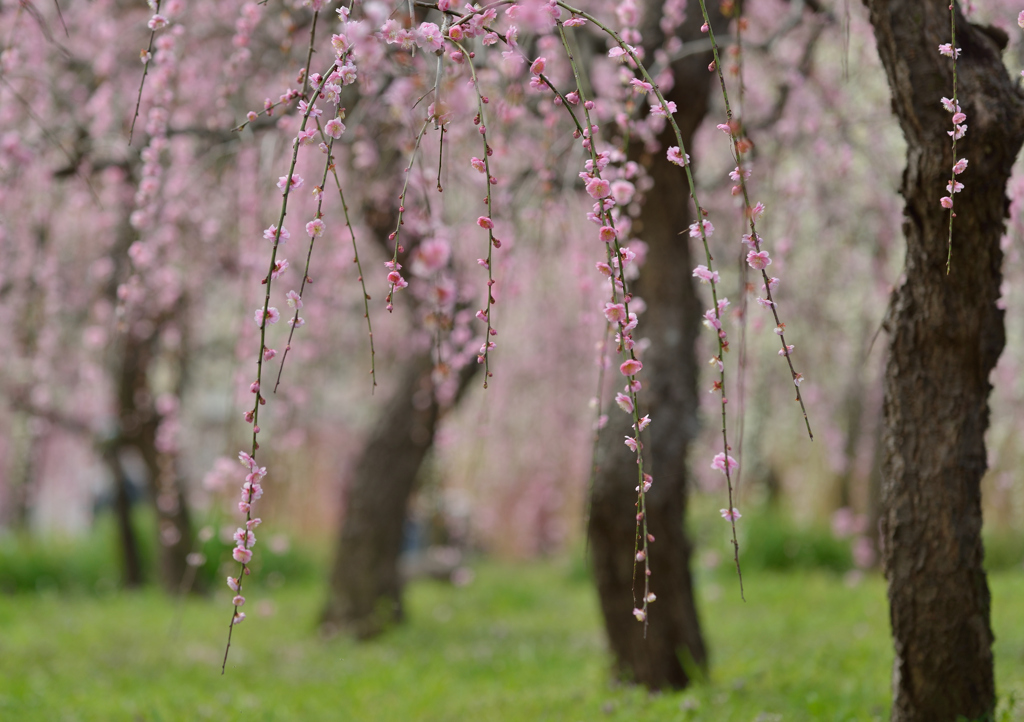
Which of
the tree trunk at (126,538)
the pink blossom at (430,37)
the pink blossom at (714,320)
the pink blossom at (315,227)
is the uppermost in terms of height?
the pink blossom at (430,37)

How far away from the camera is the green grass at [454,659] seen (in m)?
3.74

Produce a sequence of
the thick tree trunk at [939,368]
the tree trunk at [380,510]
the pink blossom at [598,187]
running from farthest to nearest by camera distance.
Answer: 1. the tree trunk at [380,510]
2. the thick tree trunk at [939,368]
3. the pink blossom at [598,187]

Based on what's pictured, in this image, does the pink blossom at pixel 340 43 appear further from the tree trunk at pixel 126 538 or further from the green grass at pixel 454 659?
the tree trunk at pixel 126 538

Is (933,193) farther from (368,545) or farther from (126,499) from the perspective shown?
(126,499)

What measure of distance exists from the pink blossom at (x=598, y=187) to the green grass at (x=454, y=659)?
7.07ft

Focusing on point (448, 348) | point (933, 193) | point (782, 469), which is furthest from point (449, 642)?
point (782, 469)

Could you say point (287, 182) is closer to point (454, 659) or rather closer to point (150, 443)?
point (454, 659)

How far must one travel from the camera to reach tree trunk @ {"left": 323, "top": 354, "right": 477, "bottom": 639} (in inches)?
247

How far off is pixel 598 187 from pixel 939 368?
1.39 m

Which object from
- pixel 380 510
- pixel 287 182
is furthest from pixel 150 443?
pixel 287 182

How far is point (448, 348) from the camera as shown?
199 inches

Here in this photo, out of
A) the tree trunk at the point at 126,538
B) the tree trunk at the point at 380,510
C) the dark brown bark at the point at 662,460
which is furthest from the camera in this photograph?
the tree trunk at the point at 126,538

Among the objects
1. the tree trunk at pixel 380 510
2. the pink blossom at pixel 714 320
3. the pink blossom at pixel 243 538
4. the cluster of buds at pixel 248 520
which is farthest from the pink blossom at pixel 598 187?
the tree trunk at pixel 380 510

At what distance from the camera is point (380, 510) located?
6344 mm
